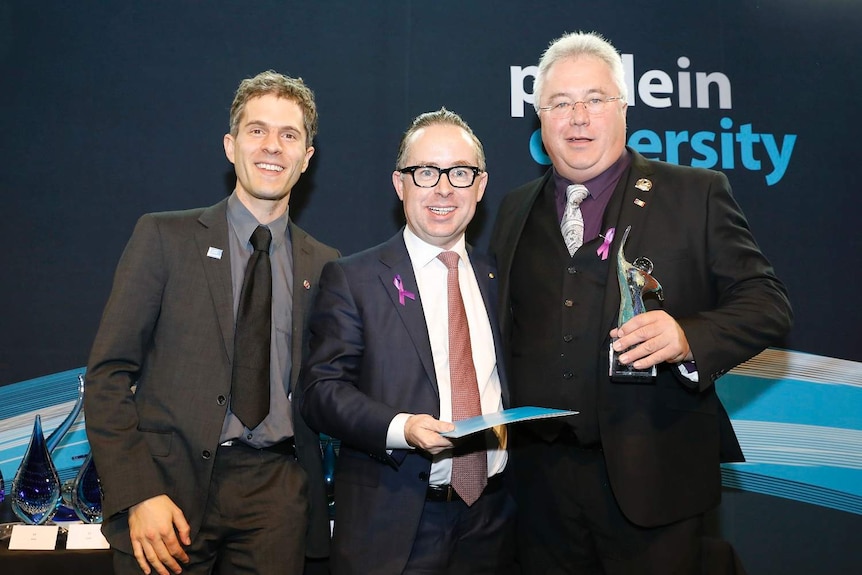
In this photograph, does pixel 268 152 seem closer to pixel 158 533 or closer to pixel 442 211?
pixel 442 211

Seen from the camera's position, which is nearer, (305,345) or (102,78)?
(305,345)

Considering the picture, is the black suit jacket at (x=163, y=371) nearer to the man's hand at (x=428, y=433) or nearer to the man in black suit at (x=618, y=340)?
the man's hand at (x=428, y=433)

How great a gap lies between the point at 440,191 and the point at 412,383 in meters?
0.61

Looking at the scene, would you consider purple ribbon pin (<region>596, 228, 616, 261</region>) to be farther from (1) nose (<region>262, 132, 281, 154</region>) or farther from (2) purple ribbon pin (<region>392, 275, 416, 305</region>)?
(1) nose (<region>262, 132, 281, 154</region>)

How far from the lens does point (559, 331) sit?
2182 millimetres

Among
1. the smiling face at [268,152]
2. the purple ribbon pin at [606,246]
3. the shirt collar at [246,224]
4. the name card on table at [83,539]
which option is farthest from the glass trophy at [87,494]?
the purple ribbon pin at [606,246]

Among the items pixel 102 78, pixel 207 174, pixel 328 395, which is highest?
pixel 102 78

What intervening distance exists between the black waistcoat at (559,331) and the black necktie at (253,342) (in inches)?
31.2

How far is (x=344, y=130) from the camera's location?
3.57 m

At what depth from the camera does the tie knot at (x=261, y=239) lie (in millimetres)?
2318

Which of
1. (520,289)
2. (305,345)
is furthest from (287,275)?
(520,289)

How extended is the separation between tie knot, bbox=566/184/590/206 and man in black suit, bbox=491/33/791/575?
2cm

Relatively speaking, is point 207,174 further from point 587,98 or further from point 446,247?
point 587,98

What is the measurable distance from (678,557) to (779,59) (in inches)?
115
